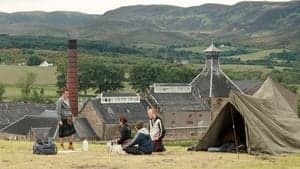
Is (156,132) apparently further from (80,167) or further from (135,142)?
(80,167)

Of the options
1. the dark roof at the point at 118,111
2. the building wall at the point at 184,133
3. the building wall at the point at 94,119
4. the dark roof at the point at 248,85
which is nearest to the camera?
the building wall at the point at 94,119

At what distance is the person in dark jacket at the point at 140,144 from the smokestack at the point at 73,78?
5286 centimetres

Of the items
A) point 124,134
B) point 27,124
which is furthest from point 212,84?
point 124,134

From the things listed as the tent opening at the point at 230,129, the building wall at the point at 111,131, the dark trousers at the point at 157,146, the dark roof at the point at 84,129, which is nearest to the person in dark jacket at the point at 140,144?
the dark trousers at the point at 157,146

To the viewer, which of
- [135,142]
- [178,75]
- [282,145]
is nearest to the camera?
[135,142]

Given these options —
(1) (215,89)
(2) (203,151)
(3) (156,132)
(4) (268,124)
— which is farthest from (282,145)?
(1) (215,89)

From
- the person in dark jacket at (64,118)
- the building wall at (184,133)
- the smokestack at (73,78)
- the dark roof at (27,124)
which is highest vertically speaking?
the person in dark jacket at (64,118)

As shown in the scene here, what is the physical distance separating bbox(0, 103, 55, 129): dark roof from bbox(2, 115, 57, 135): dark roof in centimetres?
534

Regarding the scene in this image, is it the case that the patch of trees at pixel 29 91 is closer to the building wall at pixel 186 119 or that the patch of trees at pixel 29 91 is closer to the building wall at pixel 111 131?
the building wall at pixel 186 119

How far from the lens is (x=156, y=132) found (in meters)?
26.2

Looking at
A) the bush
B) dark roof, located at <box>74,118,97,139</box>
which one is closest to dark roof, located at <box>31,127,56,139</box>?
dark roof, located at <box>74,118,97,139</box>

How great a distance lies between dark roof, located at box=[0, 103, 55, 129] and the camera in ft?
284

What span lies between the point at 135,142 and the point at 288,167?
5425mm

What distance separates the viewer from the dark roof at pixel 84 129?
258 feet
